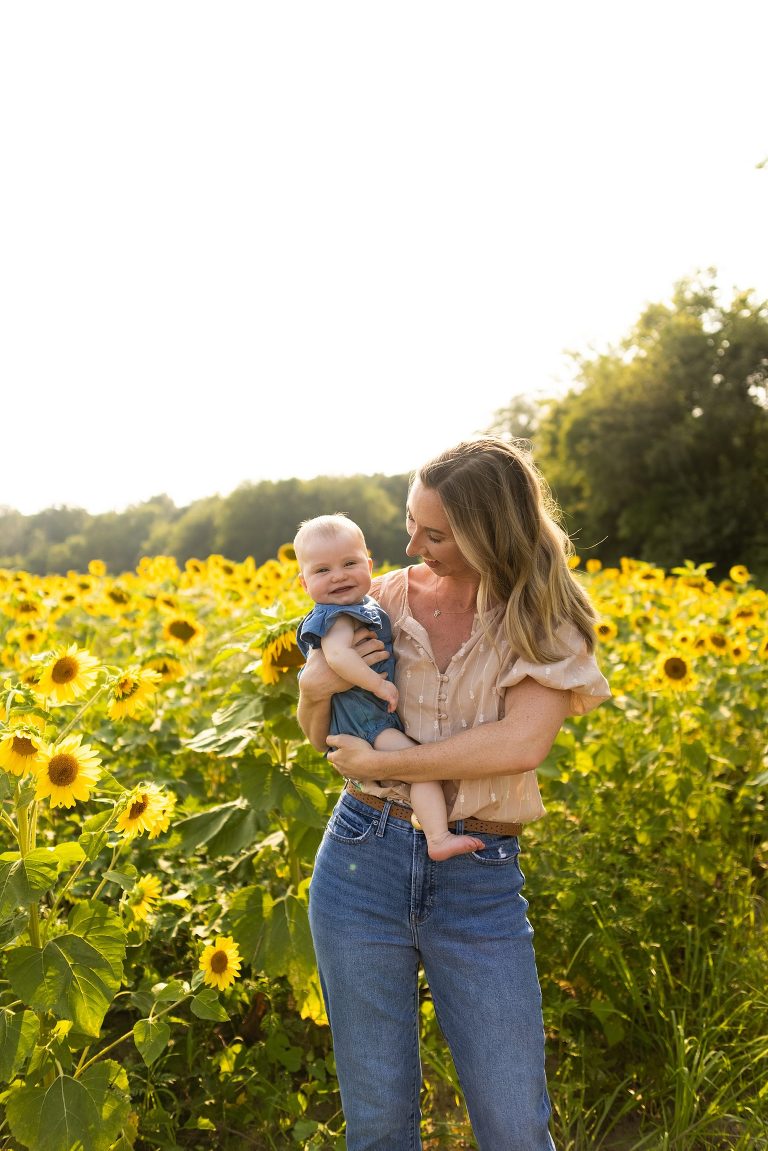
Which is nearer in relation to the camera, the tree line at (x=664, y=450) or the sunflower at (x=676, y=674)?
the sunflower at (x=676, y=674)

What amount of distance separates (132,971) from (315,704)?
4.33ft

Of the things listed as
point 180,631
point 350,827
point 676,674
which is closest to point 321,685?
point 350,827

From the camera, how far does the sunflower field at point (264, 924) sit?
198 cm

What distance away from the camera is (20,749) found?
1930 mm

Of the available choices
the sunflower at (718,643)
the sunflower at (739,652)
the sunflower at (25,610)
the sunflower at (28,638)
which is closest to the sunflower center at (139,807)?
the sunflower at (28,638)

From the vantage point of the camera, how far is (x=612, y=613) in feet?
18.2

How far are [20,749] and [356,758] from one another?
674mm

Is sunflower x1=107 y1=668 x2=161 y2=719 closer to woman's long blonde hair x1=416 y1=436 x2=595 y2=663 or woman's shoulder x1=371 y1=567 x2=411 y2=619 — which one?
woman's shoulder x1=371 y1=567 x2=411 y2=619

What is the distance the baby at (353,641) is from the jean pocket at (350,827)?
4.9 inches

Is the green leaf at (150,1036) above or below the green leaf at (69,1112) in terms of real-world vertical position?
above

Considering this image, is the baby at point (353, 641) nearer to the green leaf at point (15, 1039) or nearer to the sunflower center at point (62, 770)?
the sunflower center at point (62, 770)

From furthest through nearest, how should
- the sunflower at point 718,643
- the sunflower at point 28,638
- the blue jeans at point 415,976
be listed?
1. the sunflower at point 28,638
2. the sunflower at point 718,643
3. the blue jeans at point 415,976

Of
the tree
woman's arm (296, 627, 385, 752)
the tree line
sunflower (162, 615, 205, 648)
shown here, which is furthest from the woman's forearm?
the tree

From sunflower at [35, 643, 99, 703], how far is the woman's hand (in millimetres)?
771
